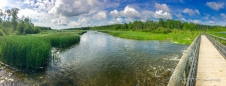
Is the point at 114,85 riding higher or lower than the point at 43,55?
lower

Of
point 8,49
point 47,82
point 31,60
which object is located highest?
point 8,49

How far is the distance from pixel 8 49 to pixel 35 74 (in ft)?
14.4

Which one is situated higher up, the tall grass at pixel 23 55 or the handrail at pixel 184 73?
the handrail at pixel 184 73

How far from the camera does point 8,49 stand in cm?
1473

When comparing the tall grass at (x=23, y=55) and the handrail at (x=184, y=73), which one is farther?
the tall grass at (x=23, y=55)

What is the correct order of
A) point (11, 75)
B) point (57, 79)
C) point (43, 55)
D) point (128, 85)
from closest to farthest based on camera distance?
point (128, 85)
point (57, 79)
point (11, 75)
point (43, 55)

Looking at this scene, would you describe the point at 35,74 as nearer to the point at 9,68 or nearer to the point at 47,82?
the point at 47,82

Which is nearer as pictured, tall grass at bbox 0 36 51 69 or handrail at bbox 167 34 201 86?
handrail at bbox 167 34 201 86

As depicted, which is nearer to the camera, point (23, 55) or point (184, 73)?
point (184, 73)

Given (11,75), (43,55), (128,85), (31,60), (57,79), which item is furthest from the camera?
(43,55)

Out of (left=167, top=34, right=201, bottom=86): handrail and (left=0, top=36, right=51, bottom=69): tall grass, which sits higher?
(left=167, top=34, right=201, bottom=86): handrail

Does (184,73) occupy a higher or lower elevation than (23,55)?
higher

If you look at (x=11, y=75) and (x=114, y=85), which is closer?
(x=114, y=85)

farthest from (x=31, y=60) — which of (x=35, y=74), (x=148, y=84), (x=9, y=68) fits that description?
(x=148, y=84)
